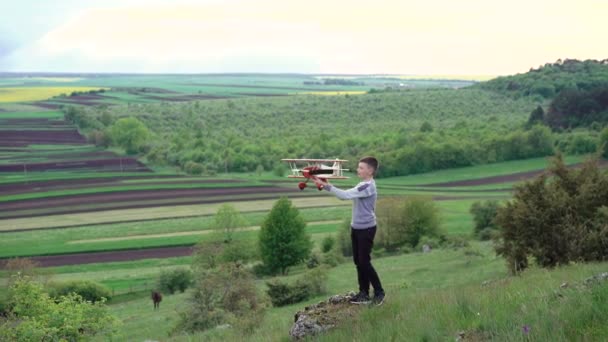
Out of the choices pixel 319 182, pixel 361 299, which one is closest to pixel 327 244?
pixel 361 299

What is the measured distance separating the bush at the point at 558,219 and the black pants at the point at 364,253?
13.5 meters

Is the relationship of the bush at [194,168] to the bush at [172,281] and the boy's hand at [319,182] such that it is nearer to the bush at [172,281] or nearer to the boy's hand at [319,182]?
the bush at [172,281]

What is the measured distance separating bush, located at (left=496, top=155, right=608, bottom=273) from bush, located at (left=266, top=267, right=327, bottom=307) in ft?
45.5

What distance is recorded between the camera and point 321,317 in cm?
1176

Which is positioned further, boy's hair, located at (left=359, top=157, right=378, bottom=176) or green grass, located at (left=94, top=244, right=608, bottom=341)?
boy's hair, located at (left=359, top=157, right=378, bottom=176)

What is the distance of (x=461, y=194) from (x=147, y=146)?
72.0 metres

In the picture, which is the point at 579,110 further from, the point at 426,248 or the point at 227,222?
the point at 227,222

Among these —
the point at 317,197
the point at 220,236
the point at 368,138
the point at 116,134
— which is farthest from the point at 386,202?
the point at 116,134

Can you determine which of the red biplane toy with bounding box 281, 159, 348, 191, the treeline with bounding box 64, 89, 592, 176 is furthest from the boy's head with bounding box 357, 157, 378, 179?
the treeline with bounding box 64, 89, 592, 176

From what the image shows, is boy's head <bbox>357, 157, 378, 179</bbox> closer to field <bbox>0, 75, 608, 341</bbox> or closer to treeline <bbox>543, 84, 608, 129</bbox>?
field <bbox>0, 75, 608, 341</bbox>

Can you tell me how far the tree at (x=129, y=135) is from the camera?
5458 inches

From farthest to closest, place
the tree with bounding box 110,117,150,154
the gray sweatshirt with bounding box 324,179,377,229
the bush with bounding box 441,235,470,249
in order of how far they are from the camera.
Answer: the tree with bounding box 110,117,150,154 → the bush with bounding box 441,235,470,249 → the gray sweatshirt with bounding box 324,179,377,229

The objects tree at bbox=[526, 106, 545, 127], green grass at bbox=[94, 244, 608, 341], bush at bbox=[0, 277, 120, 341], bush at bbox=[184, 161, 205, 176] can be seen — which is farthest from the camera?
tree at bbox=[526, 106, 545, 127]

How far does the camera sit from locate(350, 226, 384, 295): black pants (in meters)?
11.9
